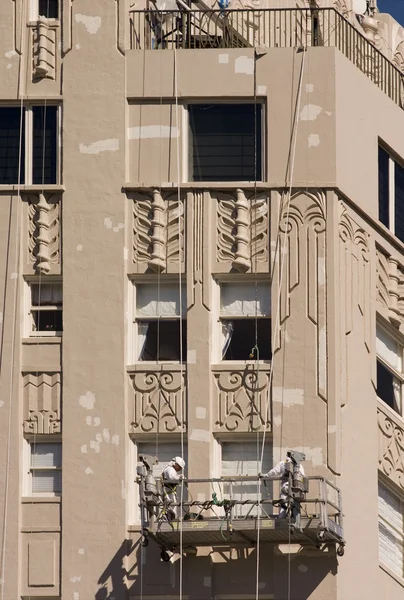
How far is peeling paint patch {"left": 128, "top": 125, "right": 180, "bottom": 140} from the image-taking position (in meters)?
61.8

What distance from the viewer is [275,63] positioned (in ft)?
204

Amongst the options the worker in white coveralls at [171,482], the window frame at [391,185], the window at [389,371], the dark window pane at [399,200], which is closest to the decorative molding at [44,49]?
the window frame at [391,185]

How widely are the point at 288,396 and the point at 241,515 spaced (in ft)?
10.5

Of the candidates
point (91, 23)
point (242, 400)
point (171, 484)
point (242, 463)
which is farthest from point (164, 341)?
point (91, 23)

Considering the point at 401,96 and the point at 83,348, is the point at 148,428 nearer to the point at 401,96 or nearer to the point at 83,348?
the point at 83,348

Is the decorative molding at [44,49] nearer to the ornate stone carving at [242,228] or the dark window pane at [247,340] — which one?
the ornate stone carving at [242,228]

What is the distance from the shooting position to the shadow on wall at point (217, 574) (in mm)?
59250

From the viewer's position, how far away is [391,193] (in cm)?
6431

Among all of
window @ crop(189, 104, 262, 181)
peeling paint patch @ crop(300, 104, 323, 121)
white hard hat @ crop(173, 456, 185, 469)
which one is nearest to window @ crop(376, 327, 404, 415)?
window @ crop(189, 104, 262, 181)

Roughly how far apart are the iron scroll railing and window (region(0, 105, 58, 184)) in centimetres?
289

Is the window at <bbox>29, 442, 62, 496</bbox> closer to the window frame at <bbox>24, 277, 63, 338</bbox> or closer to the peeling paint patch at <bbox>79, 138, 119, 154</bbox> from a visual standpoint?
the window frame at <bbox>24, 277, 63, 338</bbox>

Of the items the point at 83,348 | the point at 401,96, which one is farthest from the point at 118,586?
the point at 401,96

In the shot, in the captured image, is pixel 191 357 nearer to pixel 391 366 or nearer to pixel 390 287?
pixel 391 366

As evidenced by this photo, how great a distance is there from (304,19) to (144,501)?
A: 14402 millimetres
